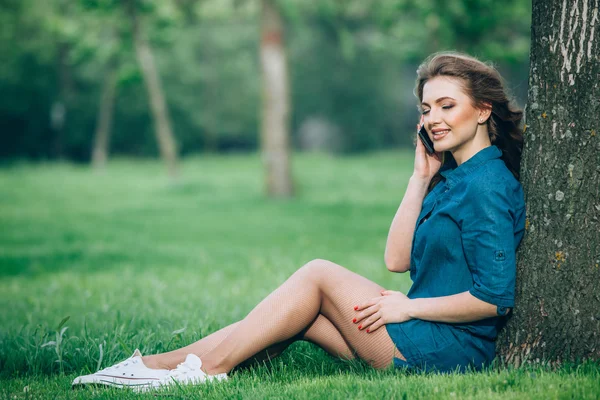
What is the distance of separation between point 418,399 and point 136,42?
21193 mm

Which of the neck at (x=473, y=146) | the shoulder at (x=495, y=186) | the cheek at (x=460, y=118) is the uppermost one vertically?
the cheek at (x=460, y=118)

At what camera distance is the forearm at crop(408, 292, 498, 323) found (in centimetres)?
299

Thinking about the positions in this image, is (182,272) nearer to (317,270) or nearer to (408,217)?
(317,270)

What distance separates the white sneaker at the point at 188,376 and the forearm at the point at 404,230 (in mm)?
1124

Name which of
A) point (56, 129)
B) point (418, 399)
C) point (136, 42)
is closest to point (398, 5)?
point (136, 42)

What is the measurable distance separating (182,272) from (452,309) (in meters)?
5.72

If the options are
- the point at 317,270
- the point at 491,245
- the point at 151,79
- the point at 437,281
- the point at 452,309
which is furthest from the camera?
the point at 151,79

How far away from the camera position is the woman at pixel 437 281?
300cm

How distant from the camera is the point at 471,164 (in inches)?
127

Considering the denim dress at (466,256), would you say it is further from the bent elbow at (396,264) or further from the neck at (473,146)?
the bent elbow at (396,264)

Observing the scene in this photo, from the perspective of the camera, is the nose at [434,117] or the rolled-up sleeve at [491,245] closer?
the rolled-up sleeve at [491,245]

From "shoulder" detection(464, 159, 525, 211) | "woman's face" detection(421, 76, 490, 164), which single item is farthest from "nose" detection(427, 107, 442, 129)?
"shoulder" detection(464, 159, 525, 211)

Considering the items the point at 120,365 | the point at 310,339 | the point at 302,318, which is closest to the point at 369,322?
the point at 302,318

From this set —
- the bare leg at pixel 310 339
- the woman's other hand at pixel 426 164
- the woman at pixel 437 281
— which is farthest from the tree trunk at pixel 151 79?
the woman at pixel 437 281
